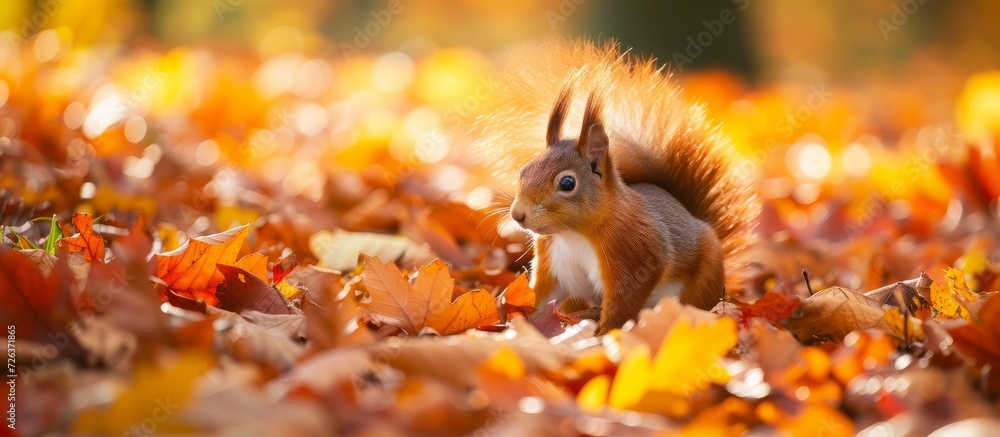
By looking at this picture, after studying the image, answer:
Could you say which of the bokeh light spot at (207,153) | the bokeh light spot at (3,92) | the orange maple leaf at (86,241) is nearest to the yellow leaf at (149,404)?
the orange maple leaf at (86,241)

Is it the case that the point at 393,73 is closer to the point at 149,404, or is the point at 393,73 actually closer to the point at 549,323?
the point at 549,323

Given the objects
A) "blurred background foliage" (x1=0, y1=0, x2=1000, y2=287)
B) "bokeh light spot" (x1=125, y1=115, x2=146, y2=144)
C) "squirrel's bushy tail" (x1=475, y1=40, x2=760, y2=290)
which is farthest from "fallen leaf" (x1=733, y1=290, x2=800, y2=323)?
"bokeh light spot" (x1=125, y1=115, x2=146, y2=144)

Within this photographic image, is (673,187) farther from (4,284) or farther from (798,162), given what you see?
(798,162)

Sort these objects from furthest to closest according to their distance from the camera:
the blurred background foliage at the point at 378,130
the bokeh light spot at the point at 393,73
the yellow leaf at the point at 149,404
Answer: the bokeh light spot at the point at 393,73 → the blurred background foliage at the point at 378,130 → the yellow leaf at the point at 149,404

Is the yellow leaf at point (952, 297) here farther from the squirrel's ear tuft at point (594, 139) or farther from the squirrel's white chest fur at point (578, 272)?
the squirrel's ear tuft at point (594, 139)

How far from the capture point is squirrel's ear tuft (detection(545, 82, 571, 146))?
181 cm

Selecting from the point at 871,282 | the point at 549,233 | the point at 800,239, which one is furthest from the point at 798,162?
the point at 549,233

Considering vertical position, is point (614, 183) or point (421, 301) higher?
point (614, 183)

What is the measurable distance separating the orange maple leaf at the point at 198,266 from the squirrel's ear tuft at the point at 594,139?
2.18 ft

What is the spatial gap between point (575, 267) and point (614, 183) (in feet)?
0.63

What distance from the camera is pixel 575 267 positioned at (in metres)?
1.92

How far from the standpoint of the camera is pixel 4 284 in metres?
1.20

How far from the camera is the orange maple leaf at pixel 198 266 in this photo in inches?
61.4

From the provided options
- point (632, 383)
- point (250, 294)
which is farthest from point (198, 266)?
point (632, 383)
